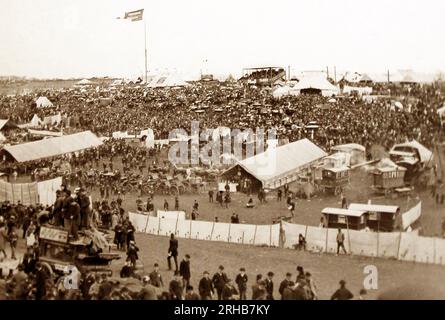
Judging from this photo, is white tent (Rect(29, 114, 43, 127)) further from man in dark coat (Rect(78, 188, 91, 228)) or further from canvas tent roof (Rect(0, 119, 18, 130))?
man in dark coat (Rect(78, 188, 91, 228))

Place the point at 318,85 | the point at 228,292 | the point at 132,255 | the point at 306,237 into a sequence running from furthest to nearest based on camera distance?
the point at 318,85, the point at 306,237, the point at 132,255, the point at 228,292

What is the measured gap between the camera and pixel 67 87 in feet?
39.4

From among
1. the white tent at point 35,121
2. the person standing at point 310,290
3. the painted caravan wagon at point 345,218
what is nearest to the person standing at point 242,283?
the person standing at point 310,290

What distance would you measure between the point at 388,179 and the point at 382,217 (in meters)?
0.61

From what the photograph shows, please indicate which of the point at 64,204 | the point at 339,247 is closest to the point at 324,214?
the point at 339,247

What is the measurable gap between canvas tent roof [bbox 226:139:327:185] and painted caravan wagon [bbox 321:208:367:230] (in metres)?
1.56

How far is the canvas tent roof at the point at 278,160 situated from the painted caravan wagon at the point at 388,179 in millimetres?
1933

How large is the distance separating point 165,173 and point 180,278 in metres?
3.85

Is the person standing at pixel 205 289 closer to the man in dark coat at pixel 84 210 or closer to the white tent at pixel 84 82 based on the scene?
the man in dark coat at pixel 84 210

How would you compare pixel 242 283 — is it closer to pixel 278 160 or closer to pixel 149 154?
pixel 278 160

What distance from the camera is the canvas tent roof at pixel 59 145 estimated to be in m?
11.0

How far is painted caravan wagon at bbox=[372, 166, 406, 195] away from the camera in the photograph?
25.8 ft

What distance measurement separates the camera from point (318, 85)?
10047mm

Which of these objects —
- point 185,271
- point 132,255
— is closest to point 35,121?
point 132,255
